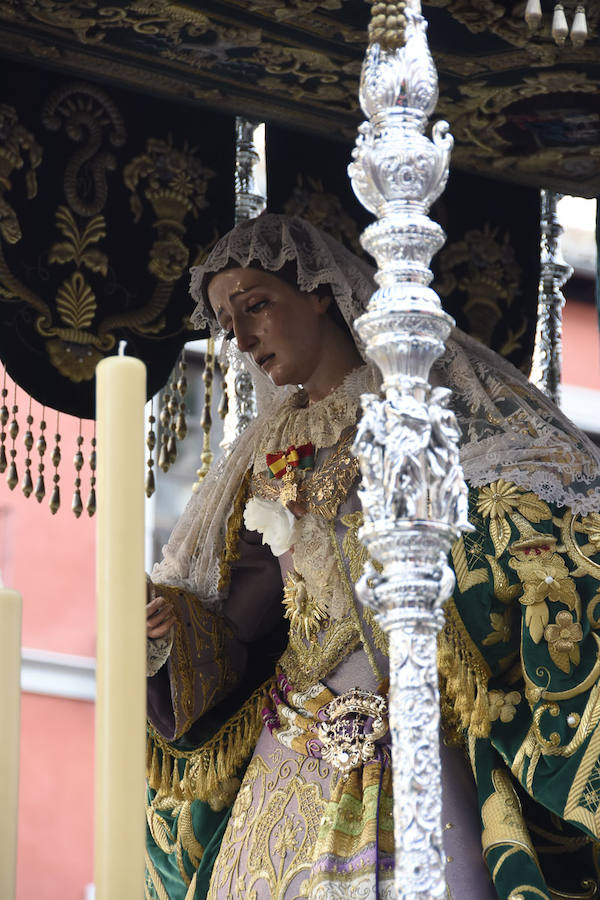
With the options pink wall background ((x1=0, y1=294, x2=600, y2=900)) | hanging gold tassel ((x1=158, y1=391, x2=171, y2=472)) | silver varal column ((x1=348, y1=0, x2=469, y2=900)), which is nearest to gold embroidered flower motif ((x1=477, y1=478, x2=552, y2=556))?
silver varal column ((x1=348, y1=0, x2=469, y2=900))

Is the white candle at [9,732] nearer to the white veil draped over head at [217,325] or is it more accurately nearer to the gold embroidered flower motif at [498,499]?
the gold embroidered flower motif at [498,499]

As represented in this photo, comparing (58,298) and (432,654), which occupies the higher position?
(58,298)

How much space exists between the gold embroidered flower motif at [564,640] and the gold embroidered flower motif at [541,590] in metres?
0.02

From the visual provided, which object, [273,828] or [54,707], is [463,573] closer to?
[273,828]

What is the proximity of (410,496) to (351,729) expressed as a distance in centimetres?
91

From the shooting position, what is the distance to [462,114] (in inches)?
116

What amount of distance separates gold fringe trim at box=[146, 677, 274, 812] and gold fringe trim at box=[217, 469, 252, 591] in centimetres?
21

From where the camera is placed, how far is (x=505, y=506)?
243 centimetres

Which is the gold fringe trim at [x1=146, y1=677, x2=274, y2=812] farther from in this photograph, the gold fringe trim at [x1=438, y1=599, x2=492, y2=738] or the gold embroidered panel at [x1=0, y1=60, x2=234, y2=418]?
the gold embroidered panel at [x1=0, y1=60, x2=234, y2=418]

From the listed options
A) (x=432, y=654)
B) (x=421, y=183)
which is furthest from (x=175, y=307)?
(x=432, y=654)

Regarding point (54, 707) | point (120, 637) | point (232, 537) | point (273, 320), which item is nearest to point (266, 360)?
point (273, 320)

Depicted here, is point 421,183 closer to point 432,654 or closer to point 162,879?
point 432,654

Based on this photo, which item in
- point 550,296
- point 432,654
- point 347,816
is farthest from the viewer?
point 550,296

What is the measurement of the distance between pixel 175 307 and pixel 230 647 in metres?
0.65
